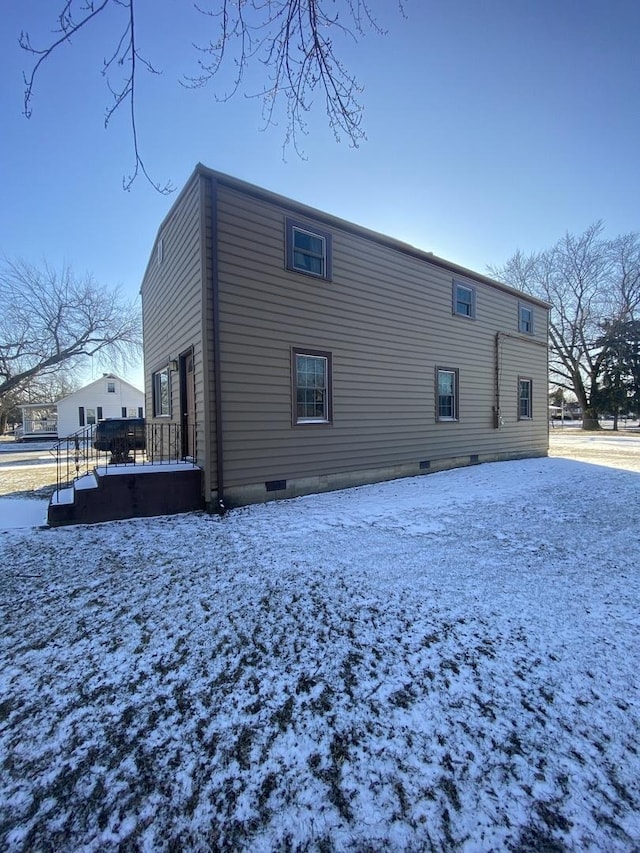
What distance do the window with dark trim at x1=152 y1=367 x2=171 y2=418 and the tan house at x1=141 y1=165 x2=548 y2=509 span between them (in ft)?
0.17

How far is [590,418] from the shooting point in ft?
97.9

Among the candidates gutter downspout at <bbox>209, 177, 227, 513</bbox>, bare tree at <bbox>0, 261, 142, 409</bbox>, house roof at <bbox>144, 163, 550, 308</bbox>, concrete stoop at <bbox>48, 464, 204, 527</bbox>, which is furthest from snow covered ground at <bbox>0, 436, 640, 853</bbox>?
bare tree at <bbox>0, 261, 142, 409</bbox>

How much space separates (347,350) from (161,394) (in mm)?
4883

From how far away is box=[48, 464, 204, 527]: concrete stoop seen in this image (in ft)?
17.6

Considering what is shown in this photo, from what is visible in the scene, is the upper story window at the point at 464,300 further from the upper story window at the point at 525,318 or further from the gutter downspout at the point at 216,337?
the gutter downspout at the point at 216,337

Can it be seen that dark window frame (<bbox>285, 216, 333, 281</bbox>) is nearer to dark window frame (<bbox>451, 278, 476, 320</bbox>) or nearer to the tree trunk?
dark window frame (<bbox>451, 278, 476, 320</bbox>)

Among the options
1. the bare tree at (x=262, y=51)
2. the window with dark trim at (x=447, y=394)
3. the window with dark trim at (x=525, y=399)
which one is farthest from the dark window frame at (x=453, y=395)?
the bare tree at (x=262, y=51)

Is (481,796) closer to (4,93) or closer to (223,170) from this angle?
(4,93)

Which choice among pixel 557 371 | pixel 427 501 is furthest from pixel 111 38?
pixel 557 371

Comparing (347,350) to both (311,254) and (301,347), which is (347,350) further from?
(311,254)

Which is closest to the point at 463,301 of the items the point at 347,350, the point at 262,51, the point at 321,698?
the point at 347,350

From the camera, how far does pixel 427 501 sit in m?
6.60

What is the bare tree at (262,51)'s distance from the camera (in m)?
2.52

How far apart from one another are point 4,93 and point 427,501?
22.2 ft
